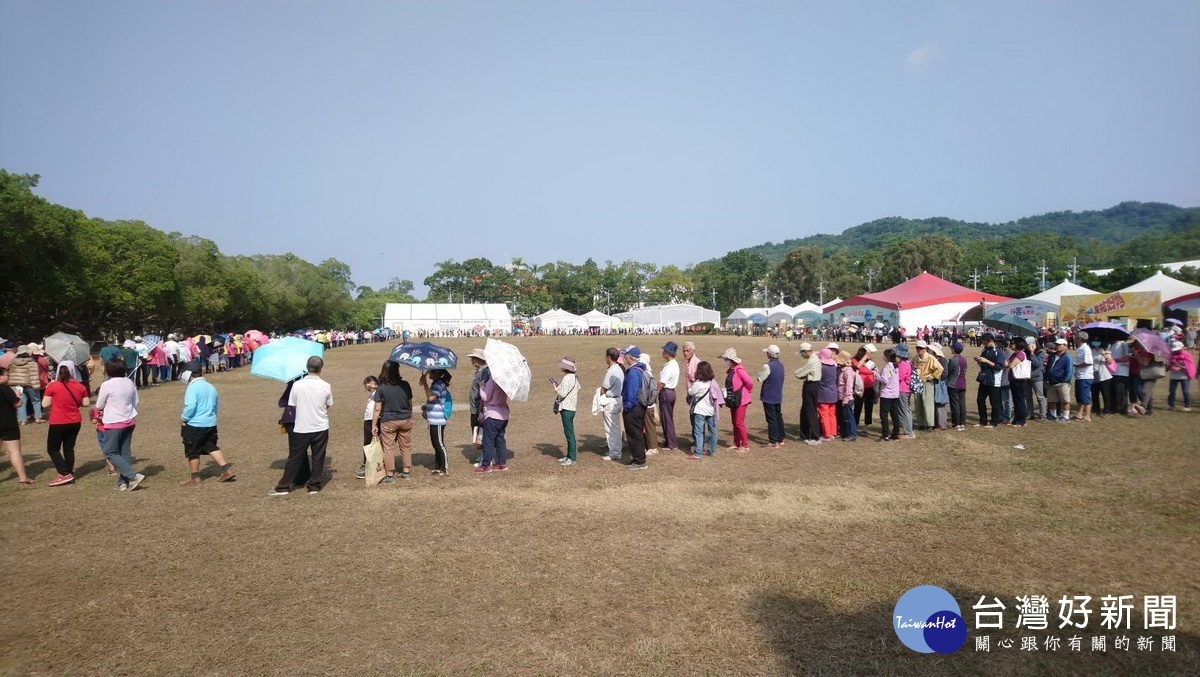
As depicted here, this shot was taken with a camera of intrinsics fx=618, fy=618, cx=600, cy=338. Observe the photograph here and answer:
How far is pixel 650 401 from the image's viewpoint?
902cm

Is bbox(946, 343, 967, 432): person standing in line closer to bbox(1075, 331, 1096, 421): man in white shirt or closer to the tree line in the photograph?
bbox(1075, 331, 1096, 421): man in white shirt

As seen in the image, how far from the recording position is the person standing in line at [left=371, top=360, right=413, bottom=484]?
313 inches

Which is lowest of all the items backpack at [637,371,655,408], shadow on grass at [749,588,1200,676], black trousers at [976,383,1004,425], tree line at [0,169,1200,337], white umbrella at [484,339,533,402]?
shadow on grass at [749,588,1200,676]

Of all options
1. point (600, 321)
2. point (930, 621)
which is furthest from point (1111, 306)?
point (600, 321)

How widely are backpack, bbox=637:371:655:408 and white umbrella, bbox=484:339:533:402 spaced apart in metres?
1.71

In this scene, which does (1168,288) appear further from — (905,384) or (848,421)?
(848,421)

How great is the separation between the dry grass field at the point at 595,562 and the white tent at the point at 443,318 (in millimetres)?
68122

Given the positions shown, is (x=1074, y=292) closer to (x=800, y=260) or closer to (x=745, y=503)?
(x=745, y=503)

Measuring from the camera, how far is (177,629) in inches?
173

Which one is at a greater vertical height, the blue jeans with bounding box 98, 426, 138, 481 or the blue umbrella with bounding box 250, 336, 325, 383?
the blue umbrella with bounding box 250, 336, 325, 383

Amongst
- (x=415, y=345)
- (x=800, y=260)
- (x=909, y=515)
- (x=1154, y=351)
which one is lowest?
(x=909, y=515)

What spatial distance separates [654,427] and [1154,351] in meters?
9.92

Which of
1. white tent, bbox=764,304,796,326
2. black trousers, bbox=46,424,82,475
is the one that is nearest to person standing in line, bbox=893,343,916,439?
black trousers, bbox=46,424,82,475

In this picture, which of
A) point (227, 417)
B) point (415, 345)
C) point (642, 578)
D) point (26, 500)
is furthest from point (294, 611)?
point (227, 417)
